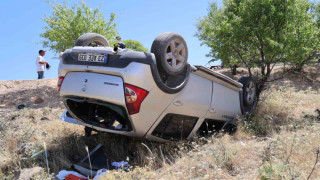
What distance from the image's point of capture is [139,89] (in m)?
3.77

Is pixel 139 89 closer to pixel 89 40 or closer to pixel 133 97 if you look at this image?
pixel 133 97

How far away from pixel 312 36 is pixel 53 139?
780 centimetres

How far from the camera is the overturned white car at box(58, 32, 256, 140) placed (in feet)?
12.4

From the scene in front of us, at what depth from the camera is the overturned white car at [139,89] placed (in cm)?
378

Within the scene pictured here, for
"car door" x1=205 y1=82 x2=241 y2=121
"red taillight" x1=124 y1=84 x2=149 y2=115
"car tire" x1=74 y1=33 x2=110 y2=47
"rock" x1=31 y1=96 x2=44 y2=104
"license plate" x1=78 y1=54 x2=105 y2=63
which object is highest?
"car tire" x1=74 y1=33 x2=110 y2=47

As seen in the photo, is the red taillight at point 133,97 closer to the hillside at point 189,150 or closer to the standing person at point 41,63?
the hillside at point 189,150

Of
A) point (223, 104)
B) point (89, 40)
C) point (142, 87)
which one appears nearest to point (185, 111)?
point (142, 87)

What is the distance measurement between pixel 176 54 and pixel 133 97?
1098 millimetres

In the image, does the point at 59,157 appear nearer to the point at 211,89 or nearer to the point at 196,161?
→ the point at 196,161

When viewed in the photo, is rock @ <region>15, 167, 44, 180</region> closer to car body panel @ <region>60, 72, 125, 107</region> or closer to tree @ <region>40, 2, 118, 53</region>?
car body panel @ <region>60, 72, 125, 107</region>

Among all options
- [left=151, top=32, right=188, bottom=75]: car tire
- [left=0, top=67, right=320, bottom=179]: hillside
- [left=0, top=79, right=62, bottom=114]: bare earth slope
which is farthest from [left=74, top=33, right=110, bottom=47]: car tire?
[left=0, top=79, right=62, bottom=114]: bare earth slope

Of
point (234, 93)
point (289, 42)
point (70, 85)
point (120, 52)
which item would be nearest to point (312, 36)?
point (289, 42)

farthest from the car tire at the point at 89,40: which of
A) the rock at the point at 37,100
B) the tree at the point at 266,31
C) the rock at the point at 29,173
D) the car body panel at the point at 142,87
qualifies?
the rock at the point at 37,100

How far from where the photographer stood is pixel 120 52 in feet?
12.7
